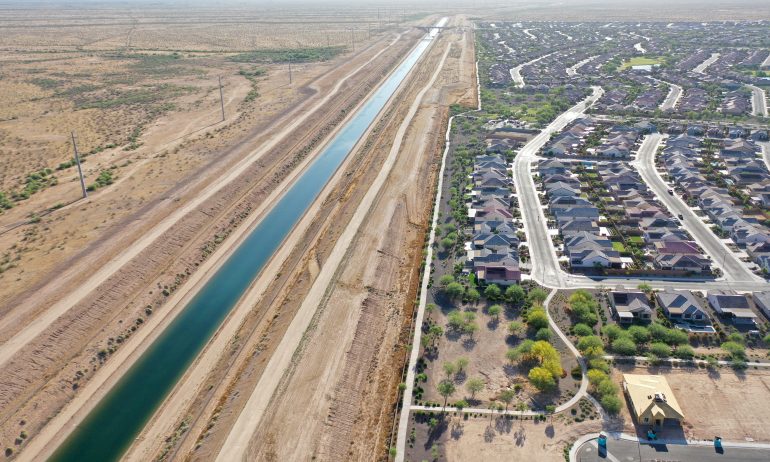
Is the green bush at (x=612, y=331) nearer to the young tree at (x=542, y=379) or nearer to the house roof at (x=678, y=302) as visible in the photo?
the house roof at (x=678, y=302)

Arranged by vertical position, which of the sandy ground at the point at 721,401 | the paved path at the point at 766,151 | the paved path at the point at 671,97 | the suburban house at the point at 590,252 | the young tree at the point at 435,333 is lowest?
the sandy ground at the point at 721,401

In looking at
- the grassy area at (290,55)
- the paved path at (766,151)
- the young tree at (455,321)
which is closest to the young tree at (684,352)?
the young tree at (455,321)

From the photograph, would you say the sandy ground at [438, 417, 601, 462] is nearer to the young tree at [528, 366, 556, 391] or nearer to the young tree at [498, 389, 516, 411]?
the young tree at [498, 389, 516, 411]

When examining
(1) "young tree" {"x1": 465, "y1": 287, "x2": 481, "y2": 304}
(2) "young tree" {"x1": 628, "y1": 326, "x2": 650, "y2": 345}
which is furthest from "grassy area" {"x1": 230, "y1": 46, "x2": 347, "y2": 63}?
(2) "young tree" {"x1": 628, "y1": 326, "x2": 650, "y2": 345}

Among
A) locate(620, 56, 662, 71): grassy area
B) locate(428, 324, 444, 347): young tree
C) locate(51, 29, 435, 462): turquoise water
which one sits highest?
locate(620, 56, 662, 71): grassy area

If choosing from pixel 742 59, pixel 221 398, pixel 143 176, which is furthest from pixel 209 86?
pixel 742 59

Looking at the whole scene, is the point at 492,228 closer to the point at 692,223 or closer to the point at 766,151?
the point at 692,223

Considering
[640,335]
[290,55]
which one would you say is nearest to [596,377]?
[640,335]
